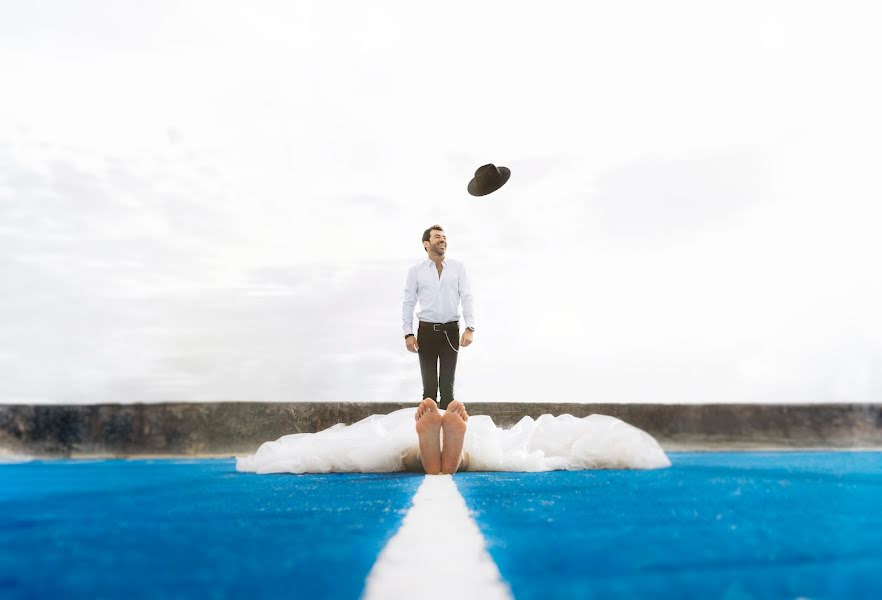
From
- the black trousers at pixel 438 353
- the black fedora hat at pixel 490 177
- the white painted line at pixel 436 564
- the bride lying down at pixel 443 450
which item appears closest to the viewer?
the white painted line at pixel 436 564

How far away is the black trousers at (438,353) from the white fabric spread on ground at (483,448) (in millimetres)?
350

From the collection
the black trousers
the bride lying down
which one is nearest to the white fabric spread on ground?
the bride lying down

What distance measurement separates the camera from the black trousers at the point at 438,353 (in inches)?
194

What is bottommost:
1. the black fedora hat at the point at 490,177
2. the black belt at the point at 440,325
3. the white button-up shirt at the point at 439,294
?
the black belt at the point at 440,325

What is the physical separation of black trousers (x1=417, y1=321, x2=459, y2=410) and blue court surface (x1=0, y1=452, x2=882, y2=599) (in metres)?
1.44

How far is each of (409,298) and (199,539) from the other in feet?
10.4

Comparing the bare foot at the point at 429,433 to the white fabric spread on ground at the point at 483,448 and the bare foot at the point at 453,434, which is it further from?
the white fabric spread on ground at the point at 483,448

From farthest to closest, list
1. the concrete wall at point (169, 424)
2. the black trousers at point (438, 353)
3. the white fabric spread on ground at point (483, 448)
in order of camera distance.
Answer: the concrete wall at point (169, 424) → the black trousers at point (438, 353) → the white fabric spread on ground at point (483, 448)

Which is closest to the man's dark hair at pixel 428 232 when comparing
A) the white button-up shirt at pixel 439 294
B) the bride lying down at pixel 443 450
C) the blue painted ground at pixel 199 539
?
the white button-up shirt at pixel 439 294

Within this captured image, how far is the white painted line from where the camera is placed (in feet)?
4.25

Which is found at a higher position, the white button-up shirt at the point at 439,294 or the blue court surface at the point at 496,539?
the white button-up shirt at the point at 439,294

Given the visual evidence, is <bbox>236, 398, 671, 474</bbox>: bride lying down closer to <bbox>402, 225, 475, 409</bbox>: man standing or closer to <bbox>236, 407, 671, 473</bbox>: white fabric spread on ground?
<bbox>236, 407, 671, 473</bbox>: white fabric spread on ground

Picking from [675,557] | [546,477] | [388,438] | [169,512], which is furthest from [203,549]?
[388,438]

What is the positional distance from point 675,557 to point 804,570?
0.25 m
